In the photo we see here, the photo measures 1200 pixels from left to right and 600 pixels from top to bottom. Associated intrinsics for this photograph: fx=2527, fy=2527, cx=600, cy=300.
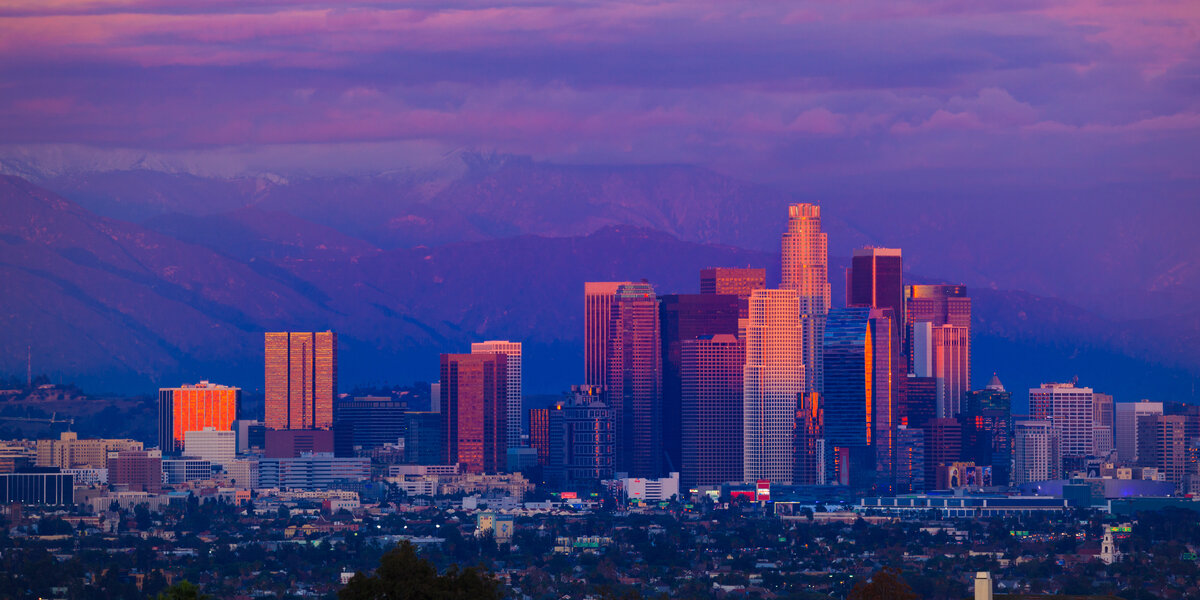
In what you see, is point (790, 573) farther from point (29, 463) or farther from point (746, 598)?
point (29, 463)

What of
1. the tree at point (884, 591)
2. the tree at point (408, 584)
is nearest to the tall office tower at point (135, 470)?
the tree at point (884, 591)

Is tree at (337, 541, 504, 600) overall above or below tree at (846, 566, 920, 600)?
above

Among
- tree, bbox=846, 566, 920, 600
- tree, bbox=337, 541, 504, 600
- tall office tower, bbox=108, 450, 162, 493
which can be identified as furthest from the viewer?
tall office tower, bbox=108, 450, 162, 493

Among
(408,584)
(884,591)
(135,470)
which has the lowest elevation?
(135,470)

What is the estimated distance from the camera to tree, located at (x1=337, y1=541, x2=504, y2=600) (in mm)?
45656

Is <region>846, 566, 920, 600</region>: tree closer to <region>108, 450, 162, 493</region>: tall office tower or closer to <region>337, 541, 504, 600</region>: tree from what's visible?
<region>337, 541, 504, 600</region>: tree

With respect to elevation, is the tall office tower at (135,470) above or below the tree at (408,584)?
A: below

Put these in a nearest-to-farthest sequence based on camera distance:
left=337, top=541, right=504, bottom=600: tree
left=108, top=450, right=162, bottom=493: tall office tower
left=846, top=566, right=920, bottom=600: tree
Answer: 1. left=337, top=541, right=504, bottom=600: tree
2. left=846, top=566, right=920, bottom=600: tree
3. left=108, top=450, right=162, bottom=493: tall office tower

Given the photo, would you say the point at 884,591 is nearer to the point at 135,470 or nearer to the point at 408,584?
the point at 408,584

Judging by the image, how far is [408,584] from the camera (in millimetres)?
45844

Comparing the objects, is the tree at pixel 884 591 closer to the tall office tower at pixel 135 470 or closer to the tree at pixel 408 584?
the tree at pixel 408 584

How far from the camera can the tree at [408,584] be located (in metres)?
45.7

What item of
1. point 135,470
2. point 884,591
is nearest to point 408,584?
point 884,591

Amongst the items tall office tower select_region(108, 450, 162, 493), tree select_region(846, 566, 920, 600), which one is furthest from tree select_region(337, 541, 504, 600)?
tall office tower select_region(108, 450, 162, 493)
